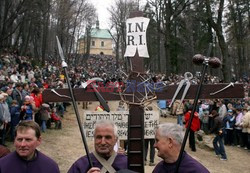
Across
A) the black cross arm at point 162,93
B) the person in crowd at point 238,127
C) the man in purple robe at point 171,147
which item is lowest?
the person in crowd at point 238,127

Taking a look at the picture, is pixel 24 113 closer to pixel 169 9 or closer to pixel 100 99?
pixel 100 99

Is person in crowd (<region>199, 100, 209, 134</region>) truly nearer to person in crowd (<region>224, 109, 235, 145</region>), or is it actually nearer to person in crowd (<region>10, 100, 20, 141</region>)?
person in crowd (<region>224, 109, 235, 145</region>)

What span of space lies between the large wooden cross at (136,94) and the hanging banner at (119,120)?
0.66 feet

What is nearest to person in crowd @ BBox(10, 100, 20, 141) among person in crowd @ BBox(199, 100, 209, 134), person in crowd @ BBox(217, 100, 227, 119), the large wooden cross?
the large wooden cross

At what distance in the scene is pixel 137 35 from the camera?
4.21 meters

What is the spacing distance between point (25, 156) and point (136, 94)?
1690 millimetres

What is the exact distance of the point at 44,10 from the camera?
1002 inches

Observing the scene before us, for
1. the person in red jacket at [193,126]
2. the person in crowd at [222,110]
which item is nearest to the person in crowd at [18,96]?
the person in red jacket at [193,126]

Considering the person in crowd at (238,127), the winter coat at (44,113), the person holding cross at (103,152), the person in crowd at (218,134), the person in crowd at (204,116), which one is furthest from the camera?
the person in crowd at (204,116)

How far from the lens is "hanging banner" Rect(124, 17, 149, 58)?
420 cm

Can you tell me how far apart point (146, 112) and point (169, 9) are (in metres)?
21.8

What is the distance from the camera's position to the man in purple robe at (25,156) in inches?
115

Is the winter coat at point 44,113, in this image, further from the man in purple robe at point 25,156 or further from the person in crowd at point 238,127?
the man in purple robe at point 25,156

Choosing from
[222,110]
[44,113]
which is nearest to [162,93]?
[44,113]
